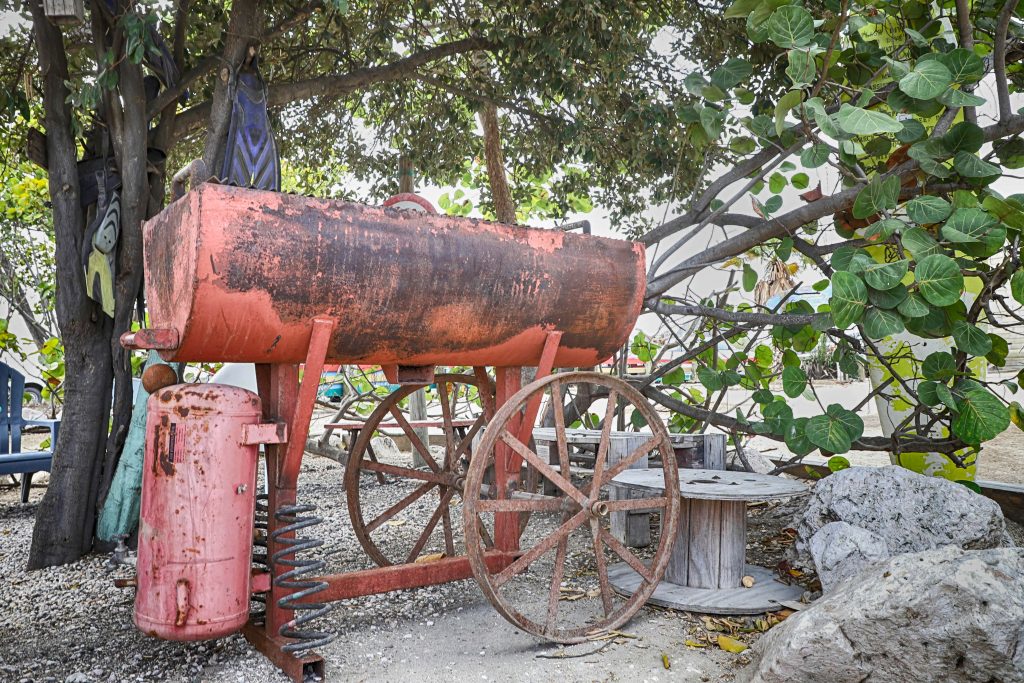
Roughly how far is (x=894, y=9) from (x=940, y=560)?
2.95m

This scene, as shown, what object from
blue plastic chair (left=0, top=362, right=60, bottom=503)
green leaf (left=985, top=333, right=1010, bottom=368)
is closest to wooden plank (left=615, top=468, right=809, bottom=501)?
green leaf (left=985, top=333, right=1010, bottom=368)

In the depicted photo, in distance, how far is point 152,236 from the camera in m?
2.93

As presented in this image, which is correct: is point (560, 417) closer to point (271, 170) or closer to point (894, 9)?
point (271, 170)

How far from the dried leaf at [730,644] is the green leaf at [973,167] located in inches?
95.0

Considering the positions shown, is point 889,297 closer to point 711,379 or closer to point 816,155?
point 816,155

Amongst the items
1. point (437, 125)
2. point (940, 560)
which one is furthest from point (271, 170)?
point (940, 560)

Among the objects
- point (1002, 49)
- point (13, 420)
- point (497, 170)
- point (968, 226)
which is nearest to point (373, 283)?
point (968, 226)

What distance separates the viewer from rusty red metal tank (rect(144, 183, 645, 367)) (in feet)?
8.39

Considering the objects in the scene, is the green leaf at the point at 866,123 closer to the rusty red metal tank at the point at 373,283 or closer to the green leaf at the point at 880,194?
the green leaf at the point at 880,194

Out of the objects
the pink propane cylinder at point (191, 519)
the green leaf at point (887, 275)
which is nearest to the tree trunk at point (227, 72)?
the pink propane cylinder at point (191, 519)

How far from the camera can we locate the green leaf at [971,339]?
366 cm

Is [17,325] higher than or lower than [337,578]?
higher

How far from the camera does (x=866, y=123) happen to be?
315cm

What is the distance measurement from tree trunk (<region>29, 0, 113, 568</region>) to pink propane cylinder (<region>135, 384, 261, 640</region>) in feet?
7.13
